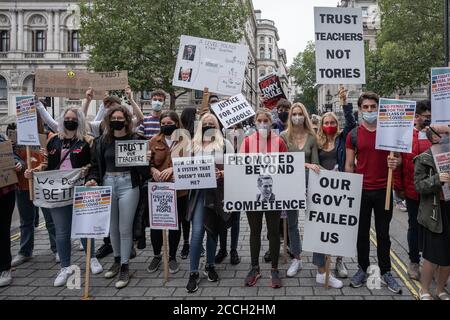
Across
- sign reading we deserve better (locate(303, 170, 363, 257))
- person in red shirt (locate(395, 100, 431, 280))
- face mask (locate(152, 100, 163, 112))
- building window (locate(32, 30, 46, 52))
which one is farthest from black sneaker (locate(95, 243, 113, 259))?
building window (locate(32, 30, 46, 52))

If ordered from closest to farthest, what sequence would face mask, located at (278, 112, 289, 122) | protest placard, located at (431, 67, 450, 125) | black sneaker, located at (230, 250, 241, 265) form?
protest placard, located at (431, 67, 450, 125) → black sneaker, located at (230, 250, 241, 265) → face mask, located at (278, 112, 289, 122)

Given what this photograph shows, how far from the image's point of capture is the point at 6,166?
534 cm

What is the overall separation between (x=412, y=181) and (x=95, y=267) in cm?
473

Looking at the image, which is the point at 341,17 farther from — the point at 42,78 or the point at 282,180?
the point at 42,78

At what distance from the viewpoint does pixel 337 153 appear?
5.52 meters

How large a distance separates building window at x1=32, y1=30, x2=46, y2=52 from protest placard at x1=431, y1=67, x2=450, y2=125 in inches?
2062

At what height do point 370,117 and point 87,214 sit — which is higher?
point 370,117

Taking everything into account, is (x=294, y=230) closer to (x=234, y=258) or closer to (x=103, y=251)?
(x=234, y=258)

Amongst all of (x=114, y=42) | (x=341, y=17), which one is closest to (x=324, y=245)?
(x=341, y=17)

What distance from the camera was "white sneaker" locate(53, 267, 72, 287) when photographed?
17.2 feet

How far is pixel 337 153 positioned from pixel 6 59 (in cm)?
5168

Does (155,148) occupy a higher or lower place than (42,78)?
lower

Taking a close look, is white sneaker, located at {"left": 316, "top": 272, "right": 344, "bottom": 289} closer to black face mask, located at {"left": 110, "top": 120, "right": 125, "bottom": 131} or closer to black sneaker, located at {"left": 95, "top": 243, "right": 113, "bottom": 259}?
black face mask, located at {"left": 110, "top": 120, "right": 125, "bottom": 131}

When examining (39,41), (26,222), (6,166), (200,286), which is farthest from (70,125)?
(39,41)
